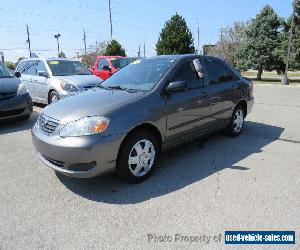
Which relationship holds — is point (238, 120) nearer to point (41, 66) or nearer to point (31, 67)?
point (41, 66)

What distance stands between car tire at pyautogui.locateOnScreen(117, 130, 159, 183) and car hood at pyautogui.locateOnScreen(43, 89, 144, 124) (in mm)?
486

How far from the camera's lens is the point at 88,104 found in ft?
14.1

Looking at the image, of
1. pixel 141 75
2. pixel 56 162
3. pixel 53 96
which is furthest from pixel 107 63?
pixel 56 162

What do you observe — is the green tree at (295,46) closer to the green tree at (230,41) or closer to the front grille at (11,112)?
the green tree at (230,41)

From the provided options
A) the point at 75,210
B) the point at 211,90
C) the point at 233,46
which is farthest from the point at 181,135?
the point at 233,46

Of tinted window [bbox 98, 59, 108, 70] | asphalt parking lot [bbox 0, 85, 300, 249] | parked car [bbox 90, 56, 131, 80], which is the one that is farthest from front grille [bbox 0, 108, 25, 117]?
tinted window [bbox 98, 59, 108, 70]

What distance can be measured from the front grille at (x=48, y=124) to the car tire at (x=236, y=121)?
3632 mm

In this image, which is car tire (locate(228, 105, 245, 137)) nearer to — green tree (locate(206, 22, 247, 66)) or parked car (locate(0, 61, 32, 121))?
parked car (locate(0, 61, 32, 121))

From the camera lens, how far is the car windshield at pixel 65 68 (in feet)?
33.2

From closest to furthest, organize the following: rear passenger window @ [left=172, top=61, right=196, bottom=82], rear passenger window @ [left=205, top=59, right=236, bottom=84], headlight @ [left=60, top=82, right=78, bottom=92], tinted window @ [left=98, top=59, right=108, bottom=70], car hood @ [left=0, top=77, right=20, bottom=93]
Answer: rear passenger window @ [left=172, top=61, right=196, bottom=82] < rear passenger window @ [left=205, top=59, right=236, bottom=84] < car hood @ [left=0, top=77, right=20, bottom=93] < headlight @ [left=60, top=82, right=78, bottom=92] < tinted window @ [left=98, top=59, right=108, bottom=70]

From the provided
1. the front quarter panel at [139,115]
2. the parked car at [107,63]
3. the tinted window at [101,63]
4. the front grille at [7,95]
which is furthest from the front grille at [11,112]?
the tinted window at [101,63]

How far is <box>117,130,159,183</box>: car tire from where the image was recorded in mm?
4125

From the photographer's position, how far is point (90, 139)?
12.5 feet

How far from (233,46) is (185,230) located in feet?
156
